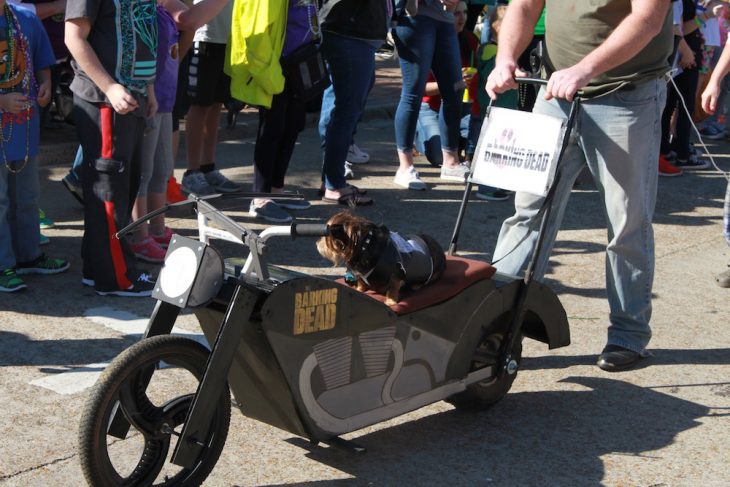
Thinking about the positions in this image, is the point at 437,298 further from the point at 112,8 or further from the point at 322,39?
the point at 322,39

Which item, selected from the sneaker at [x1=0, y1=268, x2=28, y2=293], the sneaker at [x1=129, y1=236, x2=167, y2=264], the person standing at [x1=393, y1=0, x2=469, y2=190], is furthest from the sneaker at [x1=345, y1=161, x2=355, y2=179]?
the sneaker at [x1=0, y1=268, x2=28, y2=293]

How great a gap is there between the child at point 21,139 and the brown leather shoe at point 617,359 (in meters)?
2.92

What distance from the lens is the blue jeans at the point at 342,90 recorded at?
7.53m

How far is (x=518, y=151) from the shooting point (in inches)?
184

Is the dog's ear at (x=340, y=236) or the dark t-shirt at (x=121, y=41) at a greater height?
the dark t-shirt at (x=121, y=41)

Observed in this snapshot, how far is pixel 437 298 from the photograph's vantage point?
4223 mm

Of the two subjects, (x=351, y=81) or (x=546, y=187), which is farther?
(x=351, y=81)

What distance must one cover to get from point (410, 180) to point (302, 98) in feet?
5.08

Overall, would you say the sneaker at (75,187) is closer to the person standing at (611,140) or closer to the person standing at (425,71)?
the person standing at (425,71)

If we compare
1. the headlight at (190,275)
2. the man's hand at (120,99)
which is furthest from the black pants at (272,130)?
the headlight at (190,275)

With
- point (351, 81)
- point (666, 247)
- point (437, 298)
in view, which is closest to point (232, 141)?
point (351, 81)

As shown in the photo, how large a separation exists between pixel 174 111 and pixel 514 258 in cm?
297

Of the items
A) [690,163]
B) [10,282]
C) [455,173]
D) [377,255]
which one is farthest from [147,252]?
[690,163]

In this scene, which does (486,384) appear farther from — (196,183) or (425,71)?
(425,71)
